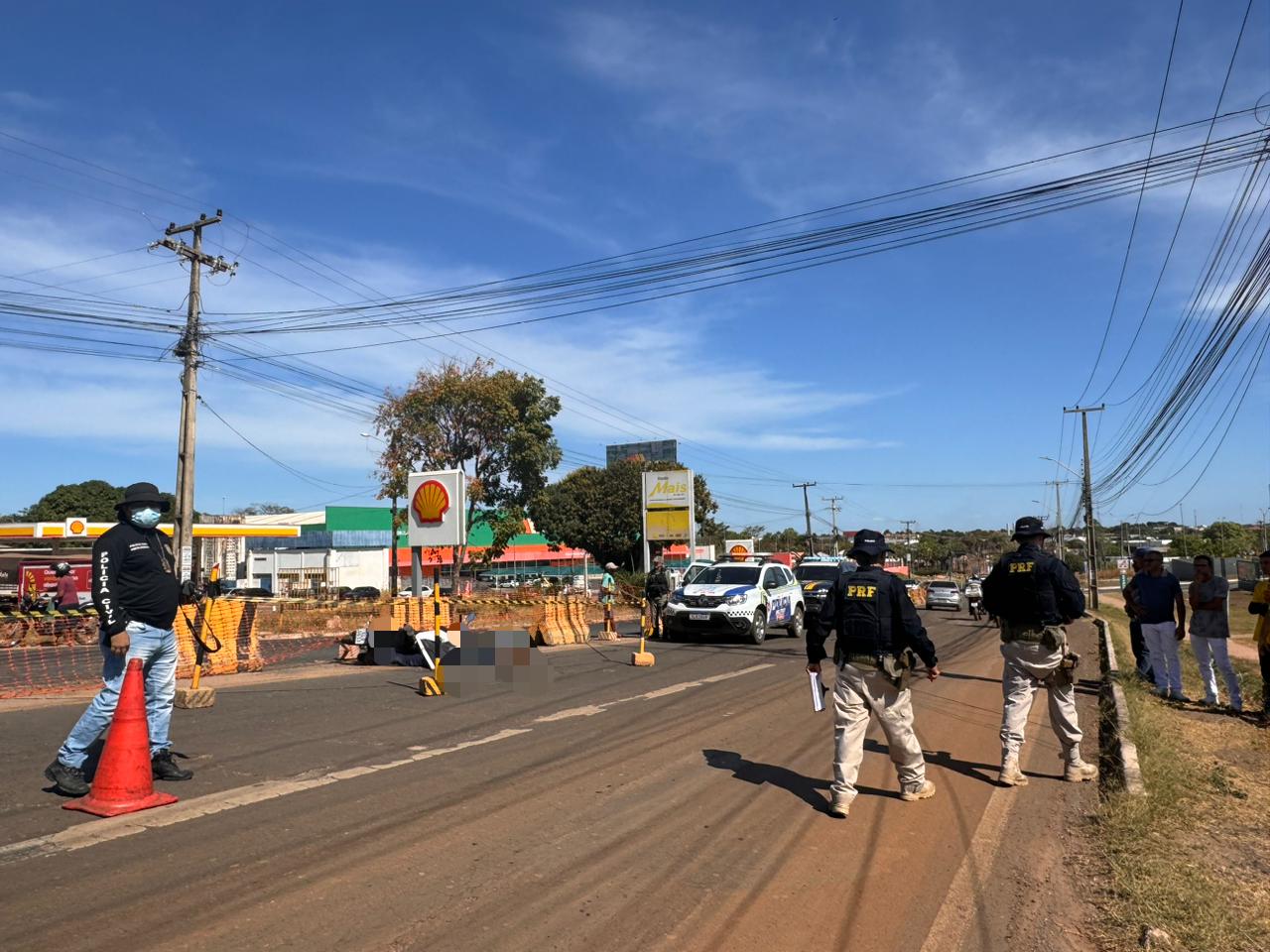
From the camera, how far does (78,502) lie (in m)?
75.6

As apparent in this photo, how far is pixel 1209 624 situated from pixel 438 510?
1044cm

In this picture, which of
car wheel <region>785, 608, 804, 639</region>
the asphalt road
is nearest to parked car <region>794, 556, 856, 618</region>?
car wheel <region>785, 608, 804, 639</region>

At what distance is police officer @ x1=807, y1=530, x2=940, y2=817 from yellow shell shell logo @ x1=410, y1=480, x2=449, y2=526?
9245mm

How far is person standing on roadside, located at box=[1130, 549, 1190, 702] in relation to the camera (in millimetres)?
11133

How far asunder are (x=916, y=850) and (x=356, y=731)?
17.4 feet

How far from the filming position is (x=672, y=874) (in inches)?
192

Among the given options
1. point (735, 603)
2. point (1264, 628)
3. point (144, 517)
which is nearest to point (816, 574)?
point (735, 603)

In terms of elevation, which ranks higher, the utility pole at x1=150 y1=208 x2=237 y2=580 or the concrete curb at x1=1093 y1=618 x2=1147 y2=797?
the utility pole at x1=150 y1=208 x2=237 y2=580

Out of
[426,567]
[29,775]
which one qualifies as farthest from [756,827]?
[426,567]

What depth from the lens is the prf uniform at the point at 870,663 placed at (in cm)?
601

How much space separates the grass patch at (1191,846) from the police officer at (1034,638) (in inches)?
26.6

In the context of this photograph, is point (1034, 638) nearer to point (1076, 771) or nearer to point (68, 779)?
point (1076, 771)

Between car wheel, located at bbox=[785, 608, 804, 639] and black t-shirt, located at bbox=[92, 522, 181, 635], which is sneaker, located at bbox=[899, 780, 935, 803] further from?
car wheel, located at bbox=[785, 608, 804, 639]

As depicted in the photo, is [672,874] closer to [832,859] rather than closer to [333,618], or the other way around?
[832,859]
